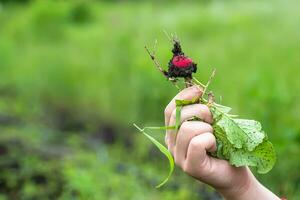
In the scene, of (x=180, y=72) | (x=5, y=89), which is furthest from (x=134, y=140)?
(x=180, y=72)

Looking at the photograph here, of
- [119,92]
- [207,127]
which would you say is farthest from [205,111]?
[119,92]

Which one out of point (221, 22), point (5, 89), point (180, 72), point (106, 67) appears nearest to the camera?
point (180, 72)

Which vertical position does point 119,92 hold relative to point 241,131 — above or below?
below

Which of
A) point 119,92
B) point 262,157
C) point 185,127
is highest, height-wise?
point 185,127

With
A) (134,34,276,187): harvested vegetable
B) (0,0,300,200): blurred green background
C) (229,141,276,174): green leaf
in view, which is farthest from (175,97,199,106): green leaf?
(0,0,300,200): blurred green background

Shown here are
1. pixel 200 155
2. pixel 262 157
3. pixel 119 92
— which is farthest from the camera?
pixel 119 92

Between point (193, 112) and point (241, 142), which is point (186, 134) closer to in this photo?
point (193, 112)

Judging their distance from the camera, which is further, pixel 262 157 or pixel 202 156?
pixel 262 157

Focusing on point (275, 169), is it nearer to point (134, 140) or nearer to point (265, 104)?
point (265, 104)
